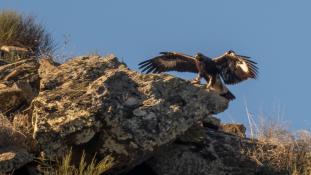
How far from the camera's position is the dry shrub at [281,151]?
872 centimetres

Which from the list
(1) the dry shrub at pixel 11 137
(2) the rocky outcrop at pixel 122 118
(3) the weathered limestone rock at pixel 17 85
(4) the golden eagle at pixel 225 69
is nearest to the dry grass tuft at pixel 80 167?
(2) the rocky outcrop at pixel 122 118

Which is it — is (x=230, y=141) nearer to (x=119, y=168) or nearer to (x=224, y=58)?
(x=119, y=168)

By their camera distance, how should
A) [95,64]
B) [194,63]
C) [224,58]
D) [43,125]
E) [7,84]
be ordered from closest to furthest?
1. [43,125]
2. [95,64]
3. [7,84]
4. [224,58]
5. [194,63]

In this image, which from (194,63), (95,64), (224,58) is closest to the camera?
(95,64)

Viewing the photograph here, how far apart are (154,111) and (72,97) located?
82 cm

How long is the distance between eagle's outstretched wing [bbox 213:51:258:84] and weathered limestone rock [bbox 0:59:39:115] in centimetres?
380

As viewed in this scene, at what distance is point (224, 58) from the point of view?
13.2 metres

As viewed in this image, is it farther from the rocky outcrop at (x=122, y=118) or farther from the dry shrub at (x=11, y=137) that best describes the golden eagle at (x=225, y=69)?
the dry shrub at (x=11, y=137)

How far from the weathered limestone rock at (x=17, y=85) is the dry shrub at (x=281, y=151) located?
8.35 feet

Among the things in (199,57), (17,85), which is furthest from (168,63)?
(17,85)

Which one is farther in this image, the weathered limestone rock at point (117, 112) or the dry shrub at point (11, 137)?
the dry shrub at point (11, 137)

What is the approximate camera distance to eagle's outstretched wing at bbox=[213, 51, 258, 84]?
12.7m

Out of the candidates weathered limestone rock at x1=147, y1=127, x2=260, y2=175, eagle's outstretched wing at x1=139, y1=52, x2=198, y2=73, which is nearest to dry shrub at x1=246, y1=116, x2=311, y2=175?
weathered limestone rock at x1=147, y1=127, x2=260, y2=175

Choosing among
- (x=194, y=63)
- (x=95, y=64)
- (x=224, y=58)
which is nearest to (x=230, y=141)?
(x=95, y=64)
